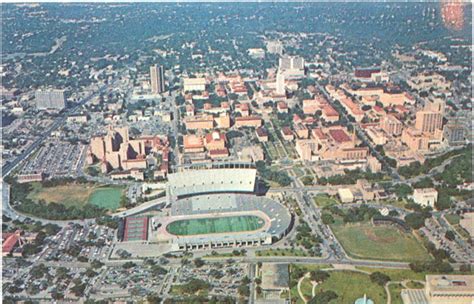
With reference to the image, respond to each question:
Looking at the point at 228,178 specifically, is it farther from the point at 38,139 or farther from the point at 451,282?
the point at 38,139

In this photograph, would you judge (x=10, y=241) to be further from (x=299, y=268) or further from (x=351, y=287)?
(x=351, y=287)

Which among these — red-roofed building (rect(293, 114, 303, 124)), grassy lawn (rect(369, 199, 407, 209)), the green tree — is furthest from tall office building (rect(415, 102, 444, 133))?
the green tree

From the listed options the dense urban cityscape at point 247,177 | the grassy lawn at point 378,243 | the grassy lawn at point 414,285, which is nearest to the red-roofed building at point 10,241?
the dense urban cityscape at point 247,177

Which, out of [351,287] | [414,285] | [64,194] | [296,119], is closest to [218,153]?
[296,119]

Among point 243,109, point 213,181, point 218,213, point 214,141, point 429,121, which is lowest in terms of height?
point 218,213

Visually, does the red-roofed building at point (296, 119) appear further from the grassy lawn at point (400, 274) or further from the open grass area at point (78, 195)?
the grassy lawn at point (400, 274)

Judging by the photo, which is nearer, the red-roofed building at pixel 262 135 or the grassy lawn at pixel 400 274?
the grassy lawn at pixel 400 274

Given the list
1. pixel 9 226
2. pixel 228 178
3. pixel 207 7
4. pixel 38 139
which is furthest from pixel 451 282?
pixel 207 7
